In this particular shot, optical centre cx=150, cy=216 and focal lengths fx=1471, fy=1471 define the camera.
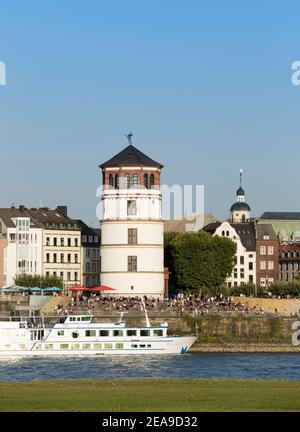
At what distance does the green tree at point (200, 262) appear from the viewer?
159375 mm

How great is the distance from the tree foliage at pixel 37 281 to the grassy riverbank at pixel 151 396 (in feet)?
305

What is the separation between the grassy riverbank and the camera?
48.5 metres

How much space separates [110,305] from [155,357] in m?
28.3

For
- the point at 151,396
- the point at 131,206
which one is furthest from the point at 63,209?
the point at 151,396

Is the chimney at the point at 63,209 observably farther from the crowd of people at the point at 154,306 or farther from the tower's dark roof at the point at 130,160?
the crowd of people at the point at 154,306

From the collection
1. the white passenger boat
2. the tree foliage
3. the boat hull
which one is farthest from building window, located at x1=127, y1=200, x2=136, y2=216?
the white passenger boat

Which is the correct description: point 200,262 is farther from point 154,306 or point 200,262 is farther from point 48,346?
point 48,346

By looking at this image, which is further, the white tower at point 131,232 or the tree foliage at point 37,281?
the tree foliage at point 37,281

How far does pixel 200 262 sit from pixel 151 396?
10812cm

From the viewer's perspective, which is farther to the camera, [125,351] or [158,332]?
[158,332]

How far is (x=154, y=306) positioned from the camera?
13012 centimetres

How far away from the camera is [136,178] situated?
145m

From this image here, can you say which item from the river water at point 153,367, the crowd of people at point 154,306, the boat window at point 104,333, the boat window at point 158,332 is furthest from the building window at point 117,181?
the boat window at point 104,333
